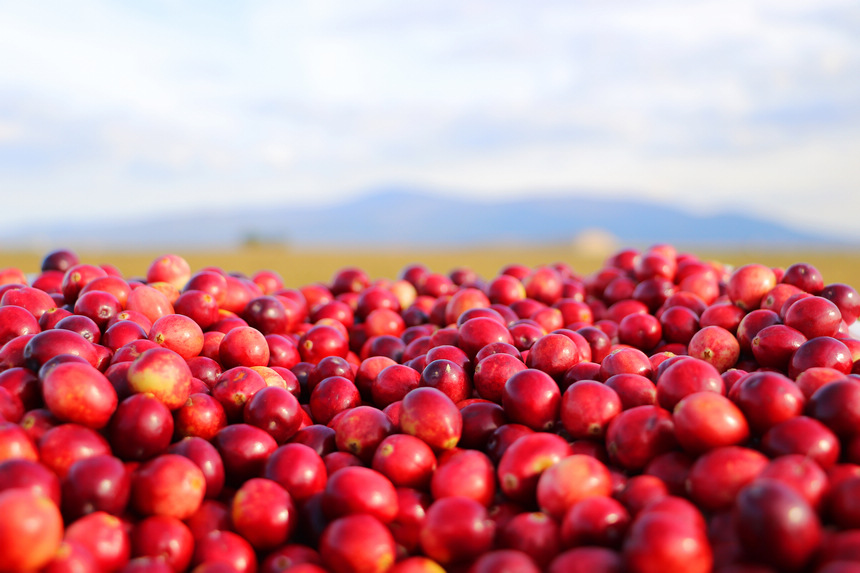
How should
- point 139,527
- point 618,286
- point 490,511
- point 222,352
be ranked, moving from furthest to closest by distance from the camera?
1. point 618,286
2. point 222,352
3. point 490,511
4. point 139,527

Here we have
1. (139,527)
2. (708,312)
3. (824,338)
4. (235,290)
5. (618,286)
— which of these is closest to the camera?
(139,527)

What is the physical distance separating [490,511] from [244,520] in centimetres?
104

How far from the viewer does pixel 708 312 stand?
4.72 meters

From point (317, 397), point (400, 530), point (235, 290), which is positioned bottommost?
point (400, 530)

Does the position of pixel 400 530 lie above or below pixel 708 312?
below

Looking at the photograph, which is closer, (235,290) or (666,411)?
(666,411)

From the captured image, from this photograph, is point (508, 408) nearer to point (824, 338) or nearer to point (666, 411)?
point (666, 411)

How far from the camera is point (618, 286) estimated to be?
5.94 m

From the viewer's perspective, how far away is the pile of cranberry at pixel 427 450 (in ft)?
7.70

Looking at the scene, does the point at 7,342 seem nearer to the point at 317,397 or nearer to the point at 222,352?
the point at 222,352

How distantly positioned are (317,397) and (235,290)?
1.67 metres

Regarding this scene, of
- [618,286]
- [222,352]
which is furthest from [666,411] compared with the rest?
[618,286]

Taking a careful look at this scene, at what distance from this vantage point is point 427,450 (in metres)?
3.09

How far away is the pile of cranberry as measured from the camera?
2.35 metres
